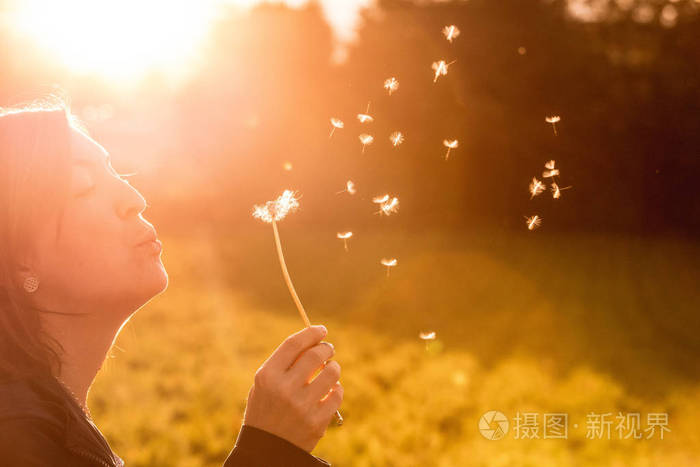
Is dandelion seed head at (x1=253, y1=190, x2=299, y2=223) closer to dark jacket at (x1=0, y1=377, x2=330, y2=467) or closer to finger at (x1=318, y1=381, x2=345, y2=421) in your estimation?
finger at (x1=318, y1=381, x2=345, y2=421)

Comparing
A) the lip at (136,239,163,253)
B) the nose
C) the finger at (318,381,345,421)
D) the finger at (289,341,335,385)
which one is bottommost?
the finger at (318,381,345,421)

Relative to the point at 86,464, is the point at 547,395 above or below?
below

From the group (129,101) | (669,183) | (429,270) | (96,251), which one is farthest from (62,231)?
(129,101)

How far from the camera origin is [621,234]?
51.2ft

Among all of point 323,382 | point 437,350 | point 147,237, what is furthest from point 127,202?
point 437,350

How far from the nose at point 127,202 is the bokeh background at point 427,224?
3872mm

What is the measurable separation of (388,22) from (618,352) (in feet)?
32.5

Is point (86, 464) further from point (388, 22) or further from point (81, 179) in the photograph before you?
point (388, 22)

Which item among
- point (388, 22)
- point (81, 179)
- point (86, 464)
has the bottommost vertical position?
point (388, 22)

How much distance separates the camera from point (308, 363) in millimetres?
1841

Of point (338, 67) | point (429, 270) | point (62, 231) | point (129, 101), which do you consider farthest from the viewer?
point (129, 101)

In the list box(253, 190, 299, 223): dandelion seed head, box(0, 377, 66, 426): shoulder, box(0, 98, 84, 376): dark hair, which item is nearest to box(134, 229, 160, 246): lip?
box(0, 98, 84, 376): dark hair

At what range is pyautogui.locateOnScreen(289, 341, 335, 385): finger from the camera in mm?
1831

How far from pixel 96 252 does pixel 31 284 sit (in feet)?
0.60
